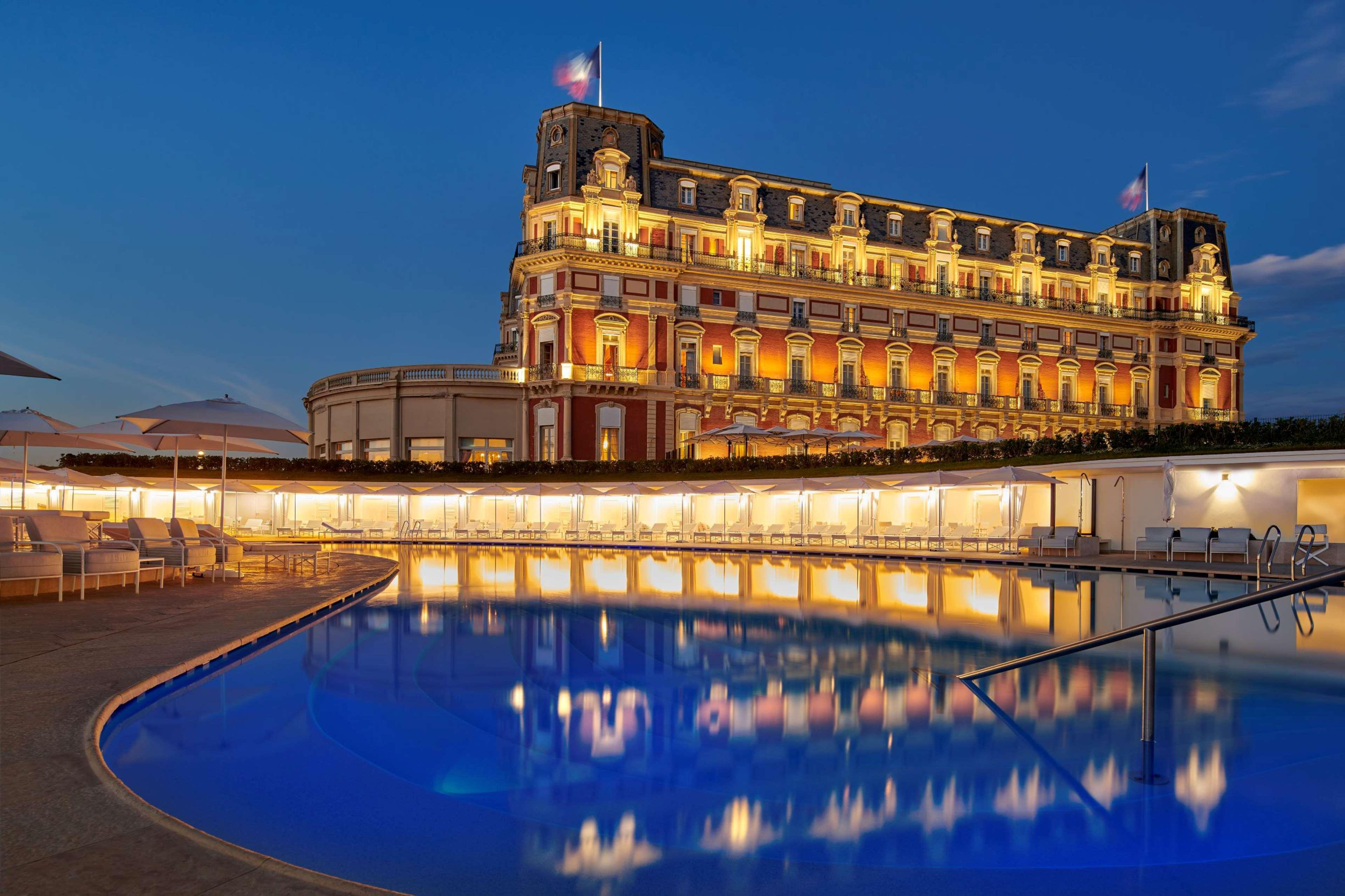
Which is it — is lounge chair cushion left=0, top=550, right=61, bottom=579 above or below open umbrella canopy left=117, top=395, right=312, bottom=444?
below

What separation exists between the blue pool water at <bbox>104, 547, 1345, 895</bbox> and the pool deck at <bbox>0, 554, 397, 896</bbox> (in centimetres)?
35

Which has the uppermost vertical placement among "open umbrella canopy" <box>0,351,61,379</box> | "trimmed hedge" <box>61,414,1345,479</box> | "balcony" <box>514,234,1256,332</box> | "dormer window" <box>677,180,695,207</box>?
"dormer window" <box>677,180,695,207</box>

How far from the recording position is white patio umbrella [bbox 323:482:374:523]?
1180 inches

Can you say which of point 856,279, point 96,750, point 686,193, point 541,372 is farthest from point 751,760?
point 856,279

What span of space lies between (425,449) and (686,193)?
15.0m

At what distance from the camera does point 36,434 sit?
16703 millimetres

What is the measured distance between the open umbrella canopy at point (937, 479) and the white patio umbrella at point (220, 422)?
15680mm

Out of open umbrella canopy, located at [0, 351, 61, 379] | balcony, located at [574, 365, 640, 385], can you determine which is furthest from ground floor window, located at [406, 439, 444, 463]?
open umbrella canopy, located at [0, 351, 61, 379]

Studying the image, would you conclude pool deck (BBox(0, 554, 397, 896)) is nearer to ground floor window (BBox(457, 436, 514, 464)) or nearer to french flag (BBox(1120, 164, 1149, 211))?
ground floor window (BBox(457, 436, 514, 464))

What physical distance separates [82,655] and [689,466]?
2558 cm

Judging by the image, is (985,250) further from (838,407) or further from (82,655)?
(82,655)

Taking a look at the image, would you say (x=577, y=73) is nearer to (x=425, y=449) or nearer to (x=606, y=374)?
(x=606, y=374)

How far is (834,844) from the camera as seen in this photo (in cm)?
417

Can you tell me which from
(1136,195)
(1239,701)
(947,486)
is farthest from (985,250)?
(1239,701)
